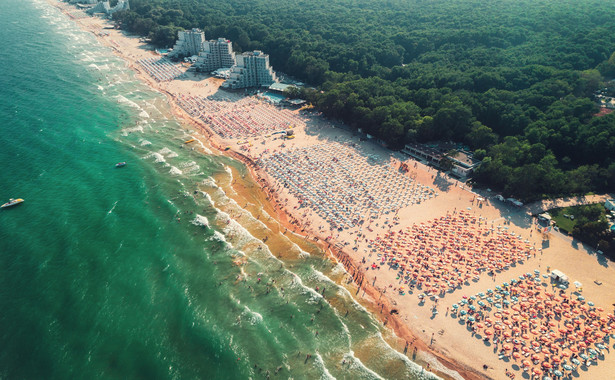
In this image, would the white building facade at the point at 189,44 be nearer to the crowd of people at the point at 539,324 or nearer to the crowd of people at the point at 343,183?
the crowd of people at the point at 343,183

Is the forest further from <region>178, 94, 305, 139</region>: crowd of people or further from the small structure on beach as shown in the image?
<region>178, 94, 305, 139</region>: crowd of people

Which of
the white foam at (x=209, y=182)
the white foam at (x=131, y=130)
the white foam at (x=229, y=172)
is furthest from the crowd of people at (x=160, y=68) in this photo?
the white foam at (x=209, y=182)

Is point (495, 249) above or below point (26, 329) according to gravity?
above

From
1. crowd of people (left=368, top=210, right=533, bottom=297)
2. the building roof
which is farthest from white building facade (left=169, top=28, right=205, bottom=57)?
crowd of people (left=368, top=210, right=533, bottom=297)

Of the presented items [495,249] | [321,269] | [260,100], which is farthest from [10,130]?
[495,249]

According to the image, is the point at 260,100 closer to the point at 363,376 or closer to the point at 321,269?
the point at 321,269

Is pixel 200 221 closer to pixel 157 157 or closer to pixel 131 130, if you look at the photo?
pixel 157 157

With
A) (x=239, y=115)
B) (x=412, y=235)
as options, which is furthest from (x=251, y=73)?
(x=412, y=235)

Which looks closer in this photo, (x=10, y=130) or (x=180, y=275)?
(x=180, y=275)
